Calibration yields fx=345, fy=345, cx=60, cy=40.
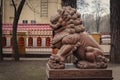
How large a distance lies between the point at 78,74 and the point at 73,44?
380mm

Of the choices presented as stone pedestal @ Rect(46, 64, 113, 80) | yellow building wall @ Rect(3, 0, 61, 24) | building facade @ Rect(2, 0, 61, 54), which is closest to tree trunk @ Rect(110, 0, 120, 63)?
building facade @ Rect(2, 0, 61, 54)

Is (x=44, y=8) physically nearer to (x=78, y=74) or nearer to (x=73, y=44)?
(x=73, y=44)

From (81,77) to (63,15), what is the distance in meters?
0.82

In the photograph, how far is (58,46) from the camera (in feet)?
14.4

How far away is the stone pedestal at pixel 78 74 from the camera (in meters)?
4.13

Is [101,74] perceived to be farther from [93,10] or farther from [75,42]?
[93,10]

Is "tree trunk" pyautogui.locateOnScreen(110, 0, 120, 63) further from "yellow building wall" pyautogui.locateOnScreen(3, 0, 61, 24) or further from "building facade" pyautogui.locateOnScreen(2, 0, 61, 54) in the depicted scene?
"yellow building wall" pyautogui.locateOnScreen(3, 0, 61, 24)

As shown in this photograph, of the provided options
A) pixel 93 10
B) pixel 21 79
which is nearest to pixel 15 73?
pixel 21 79

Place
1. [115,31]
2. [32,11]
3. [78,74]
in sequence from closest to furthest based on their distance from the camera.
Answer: [78,74] → [115,31] → [32,11]

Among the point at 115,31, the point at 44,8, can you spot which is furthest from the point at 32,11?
the point at 115,31

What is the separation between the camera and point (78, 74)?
4168 millimetres

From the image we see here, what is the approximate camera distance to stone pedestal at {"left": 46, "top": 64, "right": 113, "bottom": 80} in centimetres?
413

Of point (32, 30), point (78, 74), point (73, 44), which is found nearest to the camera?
point (78, 74)

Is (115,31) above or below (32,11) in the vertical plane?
below
